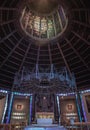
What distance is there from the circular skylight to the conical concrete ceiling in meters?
1.40

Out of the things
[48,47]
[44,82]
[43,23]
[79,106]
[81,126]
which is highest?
[43,23]

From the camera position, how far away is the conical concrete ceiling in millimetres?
20203

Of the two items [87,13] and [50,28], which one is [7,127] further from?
[50,28]

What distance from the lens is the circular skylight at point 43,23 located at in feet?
82.7

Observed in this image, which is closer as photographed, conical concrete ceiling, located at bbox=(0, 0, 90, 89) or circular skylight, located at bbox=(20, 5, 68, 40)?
conical concrete ceiling, located at bbox=(0, 0, 90, 89)

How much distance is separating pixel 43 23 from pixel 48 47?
15.2ft

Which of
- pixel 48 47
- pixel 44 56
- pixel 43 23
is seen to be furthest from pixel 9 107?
pixel 43 23

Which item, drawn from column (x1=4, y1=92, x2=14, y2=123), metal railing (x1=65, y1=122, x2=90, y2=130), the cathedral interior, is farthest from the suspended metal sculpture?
column (x1=4, y1=92, x2=14, y2=123)

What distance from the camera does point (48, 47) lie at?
26.2 metres

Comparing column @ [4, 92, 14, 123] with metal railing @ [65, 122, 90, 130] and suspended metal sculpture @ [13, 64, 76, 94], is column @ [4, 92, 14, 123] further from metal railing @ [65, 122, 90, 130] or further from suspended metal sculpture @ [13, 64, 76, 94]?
metal railing @ [65, 122, 90, 130]

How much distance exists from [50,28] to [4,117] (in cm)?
1663

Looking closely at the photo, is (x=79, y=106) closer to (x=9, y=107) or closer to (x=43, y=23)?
(x=9, y=107)

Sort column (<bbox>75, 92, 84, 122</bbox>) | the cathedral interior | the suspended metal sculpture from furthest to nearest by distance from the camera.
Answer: column (<bbox>75, 92, 84, 122</bbox>), the cathedral interior, the suspended metal sculpture

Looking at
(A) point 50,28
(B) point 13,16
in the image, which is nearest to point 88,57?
(A) point 50,28
